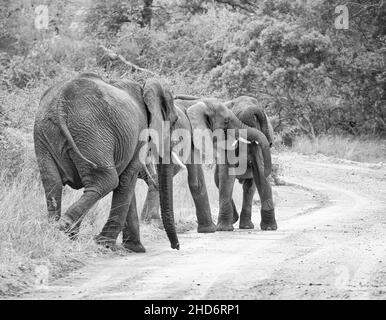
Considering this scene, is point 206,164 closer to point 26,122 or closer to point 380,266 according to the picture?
point 26,122

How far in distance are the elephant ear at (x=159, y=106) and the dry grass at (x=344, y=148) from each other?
2758cm

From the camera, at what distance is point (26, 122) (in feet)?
62.5

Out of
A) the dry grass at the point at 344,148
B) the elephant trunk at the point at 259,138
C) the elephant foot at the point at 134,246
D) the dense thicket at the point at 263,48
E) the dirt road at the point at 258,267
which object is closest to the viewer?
the dirt road at the point at 258,267

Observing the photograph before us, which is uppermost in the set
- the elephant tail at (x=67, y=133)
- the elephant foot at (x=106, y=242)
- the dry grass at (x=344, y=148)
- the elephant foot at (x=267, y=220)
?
the elephant tail at (x=67, y=133)

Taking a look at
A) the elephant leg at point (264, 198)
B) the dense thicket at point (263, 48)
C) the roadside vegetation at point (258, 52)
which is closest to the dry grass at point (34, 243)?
the elephant leg at point (264, 198)

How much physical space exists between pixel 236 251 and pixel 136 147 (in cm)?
174

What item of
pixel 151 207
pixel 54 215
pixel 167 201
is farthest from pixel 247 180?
pixel 54 215

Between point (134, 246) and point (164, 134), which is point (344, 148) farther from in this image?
point (134, 246)

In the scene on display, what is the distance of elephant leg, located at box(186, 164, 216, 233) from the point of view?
1585 cm

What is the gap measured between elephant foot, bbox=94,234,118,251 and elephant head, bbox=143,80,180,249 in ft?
2.15

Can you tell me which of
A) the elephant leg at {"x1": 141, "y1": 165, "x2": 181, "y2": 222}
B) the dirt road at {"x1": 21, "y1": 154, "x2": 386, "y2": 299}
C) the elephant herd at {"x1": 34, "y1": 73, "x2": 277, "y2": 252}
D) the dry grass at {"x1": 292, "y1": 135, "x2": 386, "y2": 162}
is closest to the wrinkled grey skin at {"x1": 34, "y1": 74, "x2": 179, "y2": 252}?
the elephant herd at {"x1": 34, "y1": 73, "x2": 277, "y2": 252}

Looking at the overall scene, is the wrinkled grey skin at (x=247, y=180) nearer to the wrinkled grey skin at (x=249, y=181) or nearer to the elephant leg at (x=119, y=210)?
the wrinkled grey skin at (x=249, y=181)

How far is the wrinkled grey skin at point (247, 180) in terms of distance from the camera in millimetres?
16461

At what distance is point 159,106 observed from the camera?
12.9 meters
